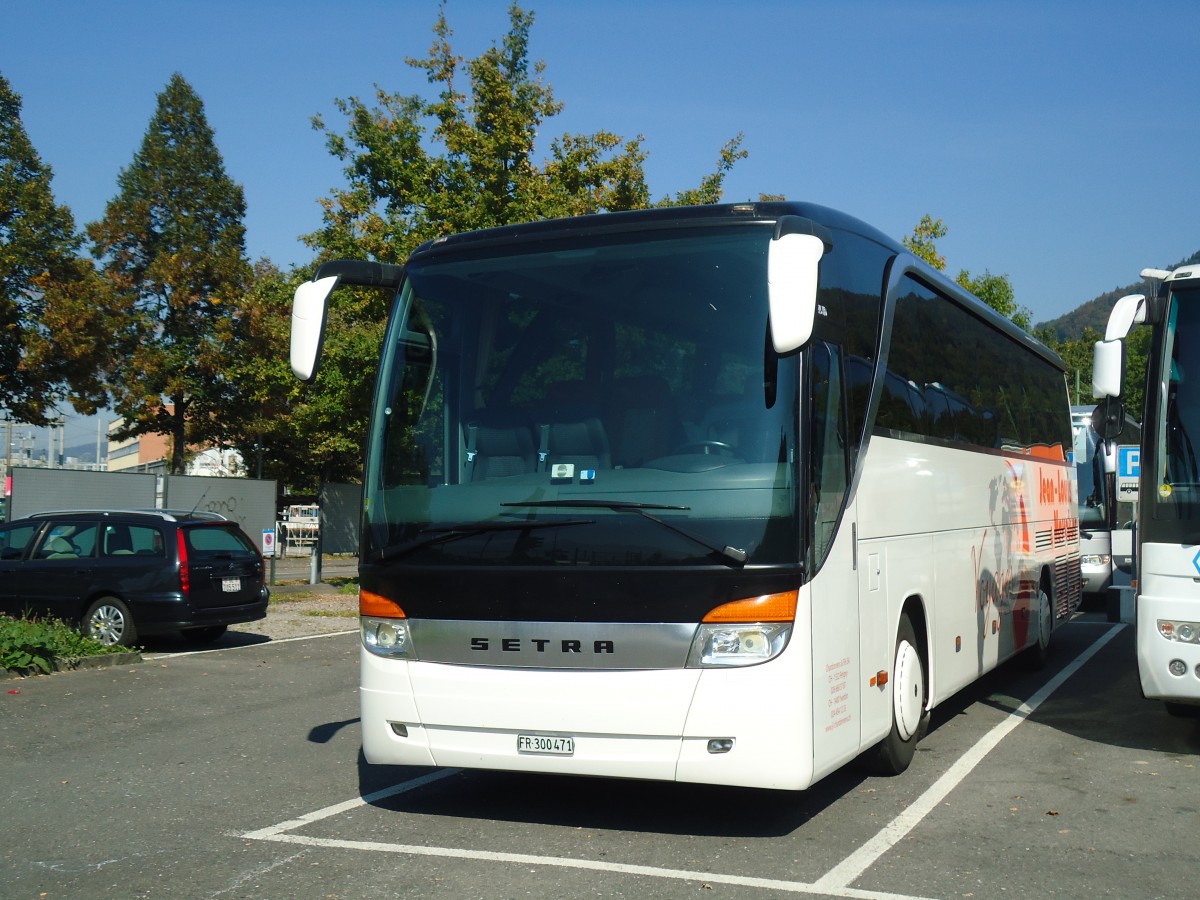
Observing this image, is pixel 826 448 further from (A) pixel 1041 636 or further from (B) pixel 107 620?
(B) pixel 107 620

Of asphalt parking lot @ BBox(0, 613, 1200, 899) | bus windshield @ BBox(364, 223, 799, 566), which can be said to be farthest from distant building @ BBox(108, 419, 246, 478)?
bus windshield @ BBox(364, 223, 799, 566)

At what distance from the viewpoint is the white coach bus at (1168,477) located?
8.27 m

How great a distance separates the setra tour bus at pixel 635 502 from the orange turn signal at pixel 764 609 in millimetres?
11

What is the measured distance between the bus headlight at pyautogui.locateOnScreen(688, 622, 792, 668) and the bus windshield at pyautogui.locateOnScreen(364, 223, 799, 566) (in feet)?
1.08

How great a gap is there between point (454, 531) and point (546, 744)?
1.20 m

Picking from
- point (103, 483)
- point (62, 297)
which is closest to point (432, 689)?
point (103, 483)

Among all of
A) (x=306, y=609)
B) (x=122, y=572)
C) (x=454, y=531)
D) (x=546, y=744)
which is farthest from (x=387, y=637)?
(x=306, y=609)

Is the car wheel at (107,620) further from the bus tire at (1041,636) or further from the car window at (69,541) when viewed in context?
the bus tire at (1041,636)

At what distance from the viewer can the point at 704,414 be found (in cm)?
643

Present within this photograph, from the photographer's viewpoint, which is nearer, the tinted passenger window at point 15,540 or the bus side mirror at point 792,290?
the bus side mirror at point 792,290

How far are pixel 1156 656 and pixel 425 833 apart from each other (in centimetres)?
490

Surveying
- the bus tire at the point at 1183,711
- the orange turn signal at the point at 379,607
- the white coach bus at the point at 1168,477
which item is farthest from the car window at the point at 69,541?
the bus tire at the point at 1183,711

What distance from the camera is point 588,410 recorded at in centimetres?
670

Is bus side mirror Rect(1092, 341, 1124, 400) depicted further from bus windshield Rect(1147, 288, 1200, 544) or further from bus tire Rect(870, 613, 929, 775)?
bus tire Rect(870, 613, 929, 775)
